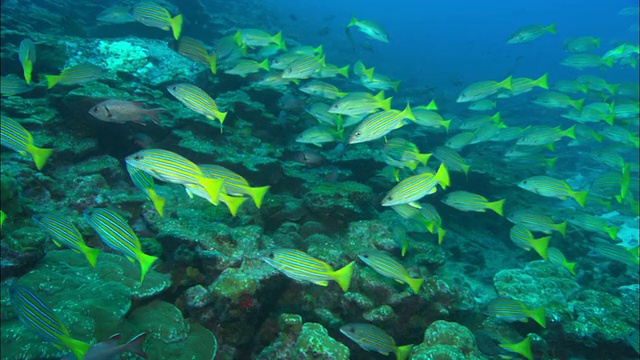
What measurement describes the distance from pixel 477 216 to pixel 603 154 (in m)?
3.54

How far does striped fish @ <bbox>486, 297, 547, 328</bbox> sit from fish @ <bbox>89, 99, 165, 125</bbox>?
570 centimetres

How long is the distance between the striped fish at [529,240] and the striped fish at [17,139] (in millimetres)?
6753

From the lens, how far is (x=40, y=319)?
218 centimetres

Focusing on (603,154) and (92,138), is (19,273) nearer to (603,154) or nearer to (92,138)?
(92,138)

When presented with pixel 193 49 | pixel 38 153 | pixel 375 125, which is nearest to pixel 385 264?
pixel 375 125

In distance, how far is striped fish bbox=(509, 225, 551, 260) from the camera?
4954 mm

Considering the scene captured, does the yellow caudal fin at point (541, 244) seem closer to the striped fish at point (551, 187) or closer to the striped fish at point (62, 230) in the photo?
the striped fish at point (551, 187)

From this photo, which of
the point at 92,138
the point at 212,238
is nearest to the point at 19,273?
the point at 212,238

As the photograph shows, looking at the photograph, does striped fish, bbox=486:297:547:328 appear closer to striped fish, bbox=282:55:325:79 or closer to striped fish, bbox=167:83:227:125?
striped fish, bbox=167:83:227:125

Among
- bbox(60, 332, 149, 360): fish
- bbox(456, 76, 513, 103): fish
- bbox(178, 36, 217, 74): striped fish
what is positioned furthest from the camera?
bbox(456, 76, 513, 103): fish

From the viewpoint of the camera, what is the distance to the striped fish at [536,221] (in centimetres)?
531

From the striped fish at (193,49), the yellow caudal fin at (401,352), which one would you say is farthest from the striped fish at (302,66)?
the yellow caudal fin at (401,352)

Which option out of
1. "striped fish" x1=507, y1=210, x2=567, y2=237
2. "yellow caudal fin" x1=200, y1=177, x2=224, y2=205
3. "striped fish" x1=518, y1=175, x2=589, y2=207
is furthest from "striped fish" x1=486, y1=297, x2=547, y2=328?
"yellow caudal fin" x1=200, y1=177, x2=224, y2=205

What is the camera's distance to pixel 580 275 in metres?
7.45
